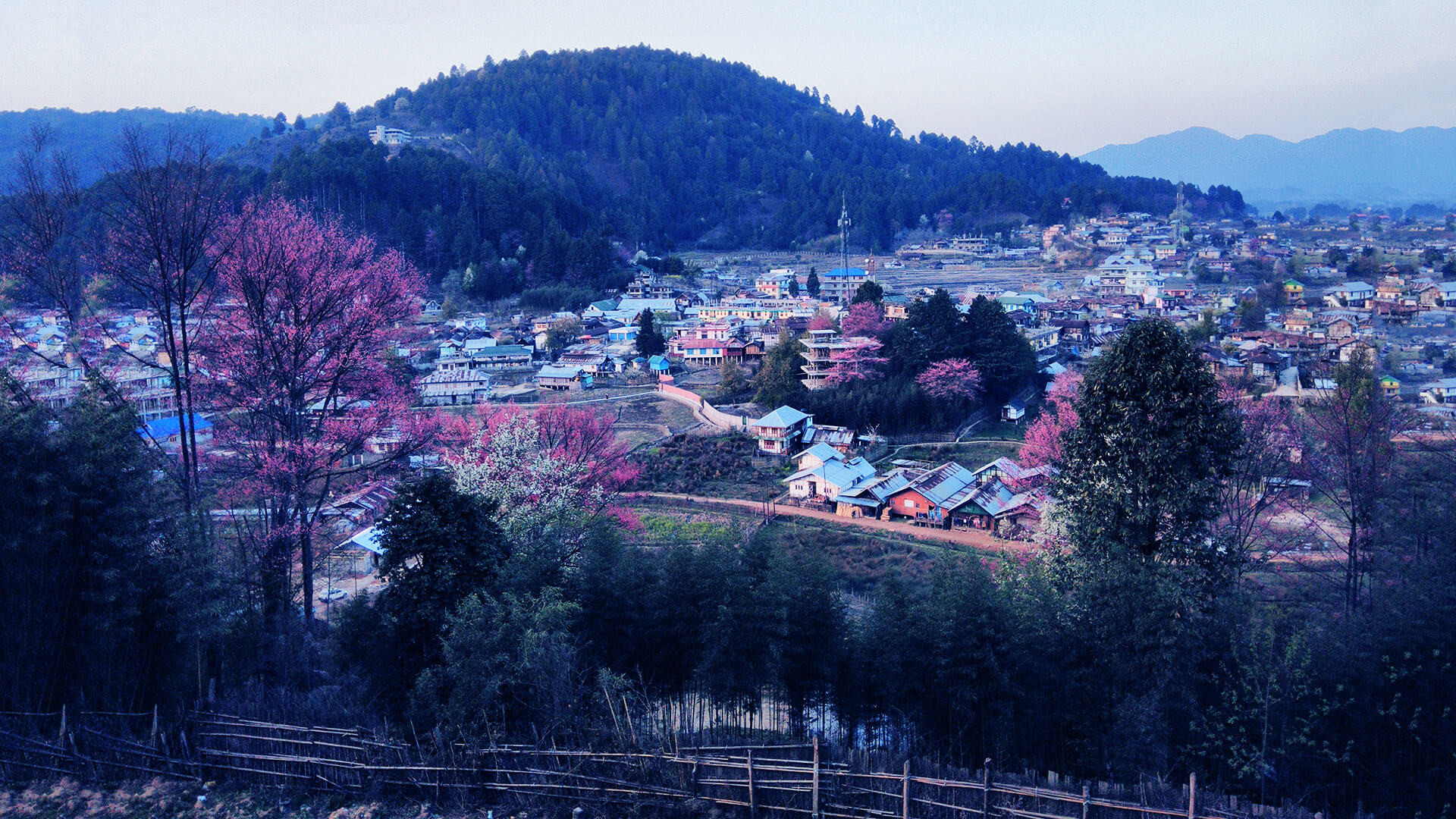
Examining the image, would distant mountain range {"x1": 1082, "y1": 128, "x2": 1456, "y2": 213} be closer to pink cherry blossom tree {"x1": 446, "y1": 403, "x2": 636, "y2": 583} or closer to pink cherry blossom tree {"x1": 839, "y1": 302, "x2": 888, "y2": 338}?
pink cherry blossom tree {"x1": 839, "y1": 302, "x2": 888, "y2": 338}

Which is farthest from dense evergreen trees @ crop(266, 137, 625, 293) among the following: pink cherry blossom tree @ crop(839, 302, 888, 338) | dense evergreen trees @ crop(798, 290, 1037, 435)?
dense evergreen trees @ crop(798, 290, 1037, 435)

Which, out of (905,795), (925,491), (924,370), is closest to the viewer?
(905,795)

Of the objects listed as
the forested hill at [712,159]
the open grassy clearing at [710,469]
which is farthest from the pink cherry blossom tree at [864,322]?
the forested hill at [712,159]

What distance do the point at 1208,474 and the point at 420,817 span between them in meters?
5.53

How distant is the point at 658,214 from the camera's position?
163 feet

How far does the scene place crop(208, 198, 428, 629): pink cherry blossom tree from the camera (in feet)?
20.3

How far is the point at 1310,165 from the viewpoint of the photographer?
12512cm

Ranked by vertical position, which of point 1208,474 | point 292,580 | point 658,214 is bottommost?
point 292,580

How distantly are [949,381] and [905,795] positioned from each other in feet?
46.5

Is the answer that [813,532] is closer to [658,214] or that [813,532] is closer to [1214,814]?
→ [1214,814]

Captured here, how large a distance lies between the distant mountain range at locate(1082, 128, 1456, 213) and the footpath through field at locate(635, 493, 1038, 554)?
3468 inches

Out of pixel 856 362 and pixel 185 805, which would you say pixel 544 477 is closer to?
pixel 185 805

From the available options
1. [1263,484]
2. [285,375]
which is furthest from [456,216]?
[1263,484]

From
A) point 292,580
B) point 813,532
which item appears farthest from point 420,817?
point 813,532
